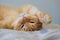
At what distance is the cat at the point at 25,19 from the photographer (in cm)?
108

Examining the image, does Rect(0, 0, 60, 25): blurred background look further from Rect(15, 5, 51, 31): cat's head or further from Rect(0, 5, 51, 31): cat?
Rect(15, 5, 51, 31): cat's head

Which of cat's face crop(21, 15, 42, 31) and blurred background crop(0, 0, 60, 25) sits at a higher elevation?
blurred background crop(0, 0, 60, 25)

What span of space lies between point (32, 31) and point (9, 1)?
0.46 metres

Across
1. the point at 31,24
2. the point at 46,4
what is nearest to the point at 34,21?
the point at 31,24

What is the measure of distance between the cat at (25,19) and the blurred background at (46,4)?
0.10m

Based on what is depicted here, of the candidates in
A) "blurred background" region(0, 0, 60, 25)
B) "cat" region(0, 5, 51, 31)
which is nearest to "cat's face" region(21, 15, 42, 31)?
"cat" region(0, 5, 51, 31)

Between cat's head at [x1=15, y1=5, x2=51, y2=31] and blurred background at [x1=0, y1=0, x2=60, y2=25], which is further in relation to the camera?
blurred background at [x1=0, y1=0, x2=60, y2=25]

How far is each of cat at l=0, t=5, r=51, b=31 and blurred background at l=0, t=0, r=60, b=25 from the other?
10 cm

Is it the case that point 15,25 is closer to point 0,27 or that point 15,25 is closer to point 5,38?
point 0,27

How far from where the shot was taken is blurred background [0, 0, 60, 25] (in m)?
1.32

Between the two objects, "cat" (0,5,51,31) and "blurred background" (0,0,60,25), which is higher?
"blurred background" (0,0,60,25)

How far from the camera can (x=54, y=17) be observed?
1.35m

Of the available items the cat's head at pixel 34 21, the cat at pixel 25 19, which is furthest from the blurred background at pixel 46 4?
the cat's head at pixel 34 21

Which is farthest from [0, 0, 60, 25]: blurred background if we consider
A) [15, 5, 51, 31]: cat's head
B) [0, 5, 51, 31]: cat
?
[15, 5, 51, 31]: cat's head
